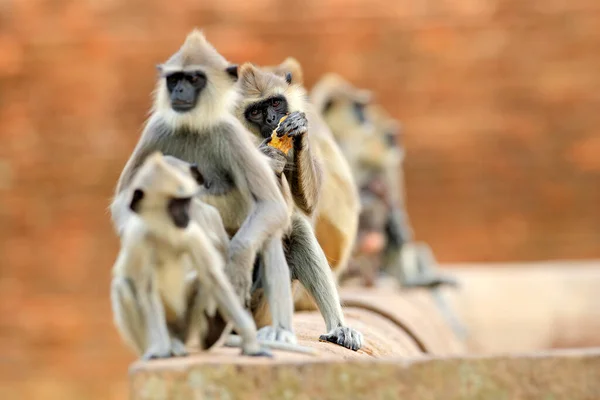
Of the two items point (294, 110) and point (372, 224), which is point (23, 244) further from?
point (294, 110)

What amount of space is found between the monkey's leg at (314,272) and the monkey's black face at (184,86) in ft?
3.51

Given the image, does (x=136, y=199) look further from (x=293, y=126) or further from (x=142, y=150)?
(x=293, y=126)

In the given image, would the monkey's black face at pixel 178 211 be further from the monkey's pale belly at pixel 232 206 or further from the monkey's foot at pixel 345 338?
the monkey's foot at pixel 345 338

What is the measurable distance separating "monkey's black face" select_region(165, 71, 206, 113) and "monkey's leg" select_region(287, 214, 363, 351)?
1.07 metres

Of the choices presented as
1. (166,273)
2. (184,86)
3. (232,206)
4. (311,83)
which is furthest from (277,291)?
(311,83)

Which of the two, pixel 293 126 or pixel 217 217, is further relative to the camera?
pixel 293 126

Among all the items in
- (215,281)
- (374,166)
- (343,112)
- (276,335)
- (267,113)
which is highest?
(343,112)

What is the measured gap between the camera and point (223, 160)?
15.3 feet

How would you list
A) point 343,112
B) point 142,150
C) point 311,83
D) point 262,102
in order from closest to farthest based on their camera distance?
point 142,150 → point 262,102 → point 343,112 → point 311,83

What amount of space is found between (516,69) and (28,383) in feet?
27.5

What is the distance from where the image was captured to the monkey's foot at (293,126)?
203 inches

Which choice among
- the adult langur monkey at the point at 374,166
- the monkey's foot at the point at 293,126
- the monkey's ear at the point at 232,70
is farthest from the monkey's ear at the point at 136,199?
the adult langur monkey at the point at 374,166

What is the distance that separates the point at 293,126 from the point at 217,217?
0.88 meters

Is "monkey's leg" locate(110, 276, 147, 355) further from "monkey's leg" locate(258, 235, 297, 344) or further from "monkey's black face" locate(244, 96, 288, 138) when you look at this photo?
"monkey's black face" locate(244, 96, 288, 138)
